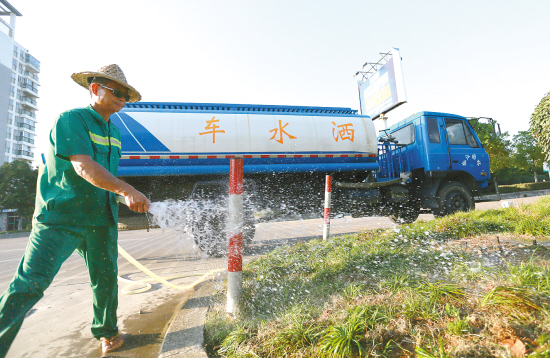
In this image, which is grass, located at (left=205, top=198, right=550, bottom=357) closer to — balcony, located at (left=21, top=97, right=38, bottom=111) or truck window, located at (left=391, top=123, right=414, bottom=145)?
truck window, located at (left=391, top=123, right=414, bottom=145)

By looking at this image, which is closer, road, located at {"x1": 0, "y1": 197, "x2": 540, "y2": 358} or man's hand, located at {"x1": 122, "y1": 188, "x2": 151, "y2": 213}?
man's hand, located at {"x1": 122, "y1": 188, "x2": 151, "y2": 213}

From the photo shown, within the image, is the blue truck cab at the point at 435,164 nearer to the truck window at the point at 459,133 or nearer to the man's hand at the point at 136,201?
the truck window at the point at 459,133

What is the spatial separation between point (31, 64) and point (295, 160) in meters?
70.4

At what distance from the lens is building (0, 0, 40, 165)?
46.4m

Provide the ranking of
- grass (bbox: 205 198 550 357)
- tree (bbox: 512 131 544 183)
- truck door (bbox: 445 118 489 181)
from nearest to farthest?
grass (bbox: 205 198 550 357) → truck door (bbox: 445 118 489 181) → tree (bbox: 512 131 544 183)

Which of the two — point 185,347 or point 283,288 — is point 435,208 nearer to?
point 283,288

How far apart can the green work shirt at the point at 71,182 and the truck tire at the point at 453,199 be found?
22.1 ft

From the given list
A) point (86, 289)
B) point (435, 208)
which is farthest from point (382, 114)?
point (86, 289)

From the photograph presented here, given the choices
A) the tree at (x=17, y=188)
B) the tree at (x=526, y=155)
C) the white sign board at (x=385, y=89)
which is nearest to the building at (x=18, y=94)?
the tree at (x=17, y=188)

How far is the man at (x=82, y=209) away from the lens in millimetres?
1552

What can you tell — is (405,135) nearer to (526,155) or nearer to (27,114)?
(526,155)

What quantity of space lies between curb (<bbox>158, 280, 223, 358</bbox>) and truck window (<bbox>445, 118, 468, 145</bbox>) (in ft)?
22.6

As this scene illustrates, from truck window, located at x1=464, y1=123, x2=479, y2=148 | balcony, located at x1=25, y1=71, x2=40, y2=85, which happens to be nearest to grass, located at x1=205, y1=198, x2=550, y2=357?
truck window, located at x1=464, y1=123, x2=479, y2=148

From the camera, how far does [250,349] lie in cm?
147
